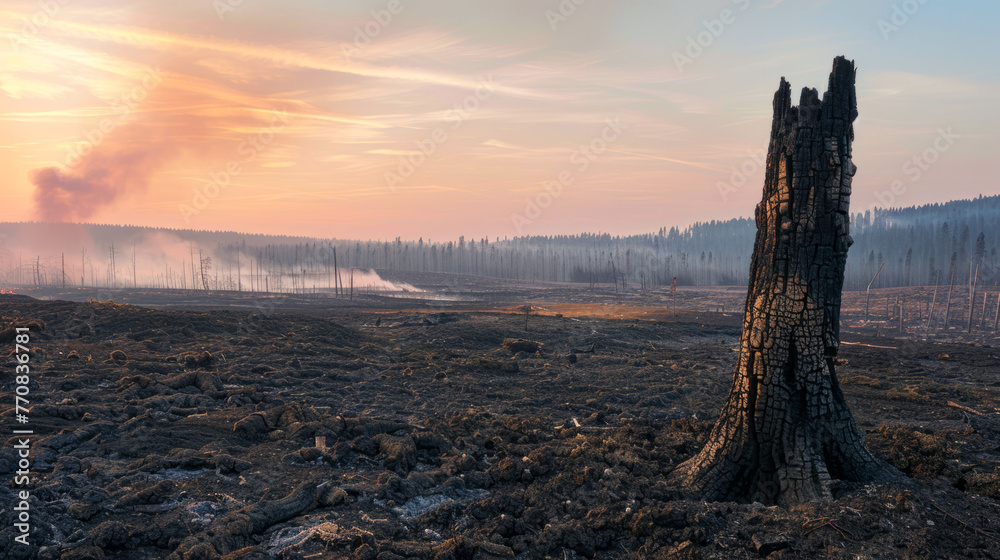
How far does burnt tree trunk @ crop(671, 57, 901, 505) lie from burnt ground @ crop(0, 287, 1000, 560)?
0.72 meters

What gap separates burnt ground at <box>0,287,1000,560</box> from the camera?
5.16 metres

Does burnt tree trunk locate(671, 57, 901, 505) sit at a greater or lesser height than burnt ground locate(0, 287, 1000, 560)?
greater

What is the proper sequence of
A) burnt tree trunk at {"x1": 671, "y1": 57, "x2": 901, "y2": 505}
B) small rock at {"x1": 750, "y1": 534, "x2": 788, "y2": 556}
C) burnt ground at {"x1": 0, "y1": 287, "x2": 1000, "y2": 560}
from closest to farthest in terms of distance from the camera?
small rock at {"x1": 750, "y1": 534, "x2": 788, "y2": 556} → burnt ground at {"x1": 0, "y1": 287, "x2": 1000, "y2": 560} → burnt tree trunk at {"x1": 671, "y1": 57, "x2": 901, "y2": 505}

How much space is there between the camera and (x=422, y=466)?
8.65 m

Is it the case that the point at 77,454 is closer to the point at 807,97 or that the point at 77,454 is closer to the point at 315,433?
the point at 315,433

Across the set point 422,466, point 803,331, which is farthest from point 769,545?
point 422,466

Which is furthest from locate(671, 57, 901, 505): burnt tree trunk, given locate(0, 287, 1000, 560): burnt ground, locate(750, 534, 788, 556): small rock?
locate(750, 534, 788, 556): small rock

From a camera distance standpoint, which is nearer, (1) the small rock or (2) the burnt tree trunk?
(1) the small rock

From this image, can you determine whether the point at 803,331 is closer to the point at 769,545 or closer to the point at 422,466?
the point at 769,545

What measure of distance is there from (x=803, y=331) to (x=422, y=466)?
20.7 feet

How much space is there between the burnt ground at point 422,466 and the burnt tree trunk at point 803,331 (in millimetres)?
722

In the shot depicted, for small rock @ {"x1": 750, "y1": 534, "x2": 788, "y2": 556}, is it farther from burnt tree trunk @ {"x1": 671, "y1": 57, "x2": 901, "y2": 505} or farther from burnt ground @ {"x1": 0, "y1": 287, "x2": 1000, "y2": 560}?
burnt tree trunk @ {"x1": 671, "y1": 57, "x2": 901, "y2": 505}

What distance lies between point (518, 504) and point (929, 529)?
427 centimetres

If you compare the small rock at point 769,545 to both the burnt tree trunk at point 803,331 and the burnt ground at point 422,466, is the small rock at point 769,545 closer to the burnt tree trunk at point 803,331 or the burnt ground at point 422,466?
the burnt ground at point 422,466
